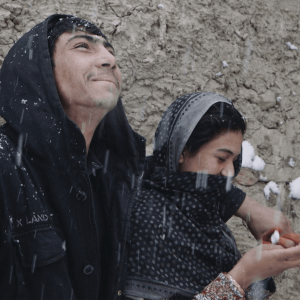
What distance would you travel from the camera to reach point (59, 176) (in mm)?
1468

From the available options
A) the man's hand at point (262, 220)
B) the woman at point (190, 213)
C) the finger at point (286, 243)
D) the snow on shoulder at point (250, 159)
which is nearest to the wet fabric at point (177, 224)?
the woman at point (190, 213)

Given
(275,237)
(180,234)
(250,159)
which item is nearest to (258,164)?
(250,159)

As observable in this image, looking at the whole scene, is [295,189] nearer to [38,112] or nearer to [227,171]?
[227,171]

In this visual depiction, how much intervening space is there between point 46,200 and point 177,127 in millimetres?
732

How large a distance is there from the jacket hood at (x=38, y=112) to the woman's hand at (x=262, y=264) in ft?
2.67

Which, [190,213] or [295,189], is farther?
[295,189]

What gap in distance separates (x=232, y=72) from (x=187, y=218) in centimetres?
176

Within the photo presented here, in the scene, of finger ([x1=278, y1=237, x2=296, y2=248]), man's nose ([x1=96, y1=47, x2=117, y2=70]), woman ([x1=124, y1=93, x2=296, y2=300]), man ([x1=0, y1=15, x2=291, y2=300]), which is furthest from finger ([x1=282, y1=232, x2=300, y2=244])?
man's nose ([x1=96, y1=47, x2=117, y2=70])

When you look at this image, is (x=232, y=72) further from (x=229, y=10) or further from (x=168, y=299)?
(x=168, y=299)

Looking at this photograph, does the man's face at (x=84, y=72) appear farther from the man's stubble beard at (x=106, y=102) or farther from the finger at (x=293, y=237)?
the finger at (x=293, y=237)

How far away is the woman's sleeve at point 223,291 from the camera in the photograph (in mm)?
1495

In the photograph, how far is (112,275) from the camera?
4.91 feet

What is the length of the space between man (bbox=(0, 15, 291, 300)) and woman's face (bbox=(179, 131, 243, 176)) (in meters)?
0.36

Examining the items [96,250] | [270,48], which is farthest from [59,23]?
[270,48]
